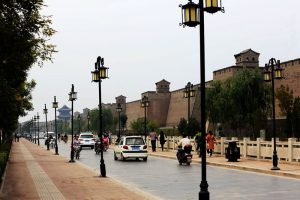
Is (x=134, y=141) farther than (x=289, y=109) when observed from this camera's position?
No

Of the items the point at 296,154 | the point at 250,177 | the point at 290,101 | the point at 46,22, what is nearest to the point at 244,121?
the point at 290,101

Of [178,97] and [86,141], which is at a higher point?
[178,97]

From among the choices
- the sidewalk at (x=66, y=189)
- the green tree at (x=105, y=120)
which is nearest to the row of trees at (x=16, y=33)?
the sidewalk at (x=66, y=189)

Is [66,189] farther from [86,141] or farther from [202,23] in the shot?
[86,141]

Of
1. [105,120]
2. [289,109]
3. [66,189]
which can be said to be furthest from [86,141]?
[105,120]

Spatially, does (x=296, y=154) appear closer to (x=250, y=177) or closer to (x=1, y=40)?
(x=250, y=177)

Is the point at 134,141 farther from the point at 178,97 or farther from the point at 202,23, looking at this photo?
the point at 178,97

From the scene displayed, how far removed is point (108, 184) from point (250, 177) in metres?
5.60

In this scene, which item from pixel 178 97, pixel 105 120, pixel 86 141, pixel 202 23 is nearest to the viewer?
pixel 202 23

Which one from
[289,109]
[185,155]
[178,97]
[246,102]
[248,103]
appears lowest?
[185,155]

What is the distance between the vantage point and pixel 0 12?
550 inches

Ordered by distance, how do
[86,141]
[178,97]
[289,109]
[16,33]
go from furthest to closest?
[178,97], [289,109], [86,141], [16,33]

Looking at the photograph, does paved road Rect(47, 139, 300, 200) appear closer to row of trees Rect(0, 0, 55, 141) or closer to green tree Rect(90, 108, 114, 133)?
row of trees Rect(0, 0, 55, 141)

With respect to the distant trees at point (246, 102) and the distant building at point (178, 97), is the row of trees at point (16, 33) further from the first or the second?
the distant building at point (178, 97)
